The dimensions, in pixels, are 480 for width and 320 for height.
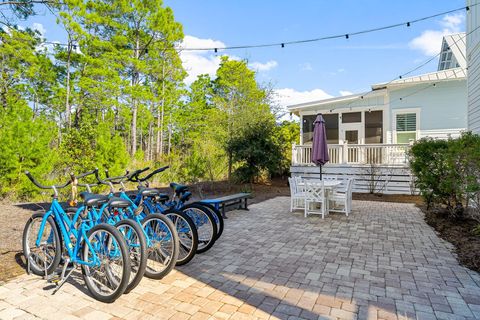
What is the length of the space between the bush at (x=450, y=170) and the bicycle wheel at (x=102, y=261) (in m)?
4.73

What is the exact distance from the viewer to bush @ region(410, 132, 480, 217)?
4644 mm

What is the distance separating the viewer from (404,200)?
9594 millimetres

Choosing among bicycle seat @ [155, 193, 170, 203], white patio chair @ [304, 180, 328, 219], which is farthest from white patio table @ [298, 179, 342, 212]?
Answer: bicycle seat @ [155, 193, 170, 203]

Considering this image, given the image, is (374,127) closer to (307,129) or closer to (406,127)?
(406,127)

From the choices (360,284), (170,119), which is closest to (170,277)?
(360,284)

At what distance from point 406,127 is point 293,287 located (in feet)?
38.7

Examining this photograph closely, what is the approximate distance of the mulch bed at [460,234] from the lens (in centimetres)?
389

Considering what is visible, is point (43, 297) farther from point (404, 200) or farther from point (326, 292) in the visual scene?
point (404, 200)

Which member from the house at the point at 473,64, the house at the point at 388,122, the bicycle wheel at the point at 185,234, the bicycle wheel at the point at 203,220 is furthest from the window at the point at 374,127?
the bicycle wheel at the point at 185,234

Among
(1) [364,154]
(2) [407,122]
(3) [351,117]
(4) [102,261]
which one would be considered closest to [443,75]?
(2) [407,122]

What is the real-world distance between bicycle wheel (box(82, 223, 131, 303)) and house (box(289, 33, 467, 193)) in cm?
1015

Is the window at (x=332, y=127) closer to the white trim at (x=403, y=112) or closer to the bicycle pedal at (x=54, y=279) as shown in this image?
the white trim at (x=403, y=112)

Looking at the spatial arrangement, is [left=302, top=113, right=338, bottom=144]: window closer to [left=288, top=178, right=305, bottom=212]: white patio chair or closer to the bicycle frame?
[left=288, top=178, right=305, bottom=212]: white patio chair

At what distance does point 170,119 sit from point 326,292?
82.6ft
